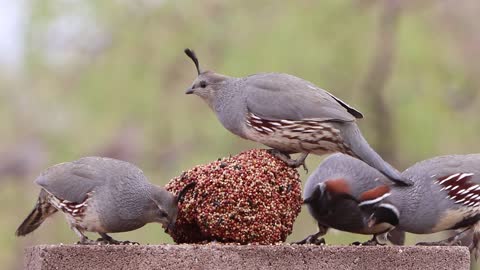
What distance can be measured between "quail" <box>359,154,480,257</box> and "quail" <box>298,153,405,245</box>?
48mm

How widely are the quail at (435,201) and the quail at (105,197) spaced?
0.98 m

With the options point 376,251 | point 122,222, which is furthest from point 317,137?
point 122,222

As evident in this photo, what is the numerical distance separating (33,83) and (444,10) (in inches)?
191

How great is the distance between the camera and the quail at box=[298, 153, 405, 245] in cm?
436

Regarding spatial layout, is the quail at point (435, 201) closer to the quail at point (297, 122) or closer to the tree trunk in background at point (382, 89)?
the quail at point (297, 122)

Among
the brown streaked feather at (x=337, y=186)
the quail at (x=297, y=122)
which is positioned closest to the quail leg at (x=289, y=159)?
Result: the quail at (x=297, y=122)

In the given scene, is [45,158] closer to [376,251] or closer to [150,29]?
[150,29]

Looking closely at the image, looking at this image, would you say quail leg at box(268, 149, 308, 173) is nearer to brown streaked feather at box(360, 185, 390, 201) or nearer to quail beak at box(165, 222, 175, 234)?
brown streaked feather at box(360, 185, 390, 201)

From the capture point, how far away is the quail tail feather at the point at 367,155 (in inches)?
174

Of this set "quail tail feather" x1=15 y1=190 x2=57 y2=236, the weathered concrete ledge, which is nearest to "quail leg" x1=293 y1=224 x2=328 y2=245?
the weathered concrete ledge

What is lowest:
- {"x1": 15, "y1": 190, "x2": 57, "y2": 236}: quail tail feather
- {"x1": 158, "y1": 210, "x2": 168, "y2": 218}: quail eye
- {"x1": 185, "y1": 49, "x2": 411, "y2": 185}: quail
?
{"x1": 15, "y1": 190, "x2": 57, "y2": 236}: quail tail feather

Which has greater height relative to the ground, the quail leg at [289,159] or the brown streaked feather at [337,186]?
the quail leg at [289,159]

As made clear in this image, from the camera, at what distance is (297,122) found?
4535mm

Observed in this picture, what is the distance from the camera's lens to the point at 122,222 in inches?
170
